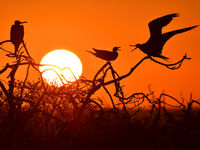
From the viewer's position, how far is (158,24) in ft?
4.04

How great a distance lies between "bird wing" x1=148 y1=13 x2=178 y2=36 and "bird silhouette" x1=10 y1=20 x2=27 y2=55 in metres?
0.81

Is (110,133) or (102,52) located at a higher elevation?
(102,52)

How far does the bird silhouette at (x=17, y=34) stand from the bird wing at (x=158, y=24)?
0.81m

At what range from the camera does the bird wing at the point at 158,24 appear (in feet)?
3.77

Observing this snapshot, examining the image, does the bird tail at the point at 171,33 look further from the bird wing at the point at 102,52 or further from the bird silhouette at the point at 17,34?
the bird silhouette at the point at 17,34

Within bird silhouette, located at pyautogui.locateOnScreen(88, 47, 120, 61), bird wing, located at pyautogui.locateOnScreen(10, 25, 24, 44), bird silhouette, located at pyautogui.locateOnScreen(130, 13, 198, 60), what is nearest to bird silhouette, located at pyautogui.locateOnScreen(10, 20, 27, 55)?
bird wing, located at pyautogui.locateOnScreen(10, 25, 24, 44)

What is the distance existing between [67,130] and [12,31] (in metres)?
0.86

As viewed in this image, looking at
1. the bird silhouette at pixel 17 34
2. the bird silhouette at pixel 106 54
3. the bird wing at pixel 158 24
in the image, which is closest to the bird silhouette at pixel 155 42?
the bird wing at pixel 158 24

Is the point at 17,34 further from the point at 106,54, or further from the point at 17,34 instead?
the point at 106,54

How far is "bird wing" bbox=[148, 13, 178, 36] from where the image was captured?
3.77 feet

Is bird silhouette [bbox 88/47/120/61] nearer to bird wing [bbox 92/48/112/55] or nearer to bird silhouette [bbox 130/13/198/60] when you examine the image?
bird wing [bbox 92/48/112/55]

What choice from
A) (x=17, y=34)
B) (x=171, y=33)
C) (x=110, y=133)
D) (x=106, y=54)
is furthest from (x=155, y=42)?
(x=17, y=34)

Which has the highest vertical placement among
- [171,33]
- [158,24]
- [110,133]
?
[158,24]

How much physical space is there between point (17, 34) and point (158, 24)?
34.9 inches
